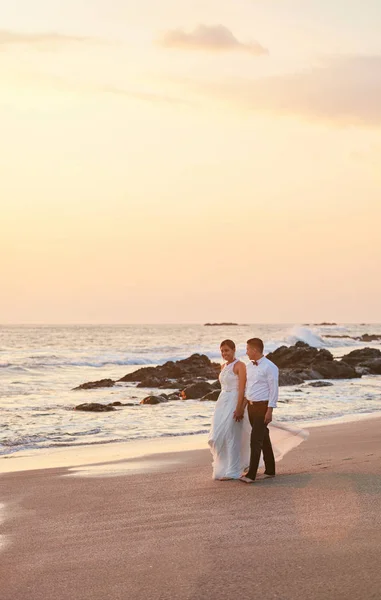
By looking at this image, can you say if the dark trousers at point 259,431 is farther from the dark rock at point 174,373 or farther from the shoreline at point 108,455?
the dark rock at point 174,373

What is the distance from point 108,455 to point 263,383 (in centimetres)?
406

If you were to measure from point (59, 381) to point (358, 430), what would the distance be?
22.9 m

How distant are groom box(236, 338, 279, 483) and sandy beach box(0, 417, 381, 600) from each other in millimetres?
489

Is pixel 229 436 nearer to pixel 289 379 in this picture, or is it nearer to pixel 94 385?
pixel 289 379

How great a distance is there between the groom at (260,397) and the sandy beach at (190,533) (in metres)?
0.49

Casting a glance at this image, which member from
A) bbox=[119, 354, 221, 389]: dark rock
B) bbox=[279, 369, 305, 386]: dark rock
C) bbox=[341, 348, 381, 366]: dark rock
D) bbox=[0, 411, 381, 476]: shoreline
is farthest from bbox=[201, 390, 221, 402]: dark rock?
bbox=[341, 348, 381, 366]: dark rock

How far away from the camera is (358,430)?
15.9 metres

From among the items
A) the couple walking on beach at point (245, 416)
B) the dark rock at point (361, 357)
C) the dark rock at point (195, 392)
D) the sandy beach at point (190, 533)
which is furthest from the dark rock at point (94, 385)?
the couple walking on beach at point (245, 416)

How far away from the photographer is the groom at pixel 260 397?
10.3 metres

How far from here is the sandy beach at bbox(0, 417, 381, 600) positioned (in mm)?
5660

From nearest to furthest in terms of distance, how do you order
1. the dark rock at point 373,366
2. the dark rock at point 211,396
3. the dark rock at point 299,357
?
Answer: 1. the dark rock at point 211,396
2. the dark rock at point 373,366
3. the dark rock at point 299,357

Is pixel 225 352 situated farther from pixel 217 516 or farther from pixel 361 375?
pixel 361 375

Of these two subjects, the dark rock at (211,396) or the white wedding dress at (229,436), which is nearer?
the white wedding dress at (229,436)

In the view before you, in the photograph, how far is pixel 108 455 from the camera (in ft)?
44.0
